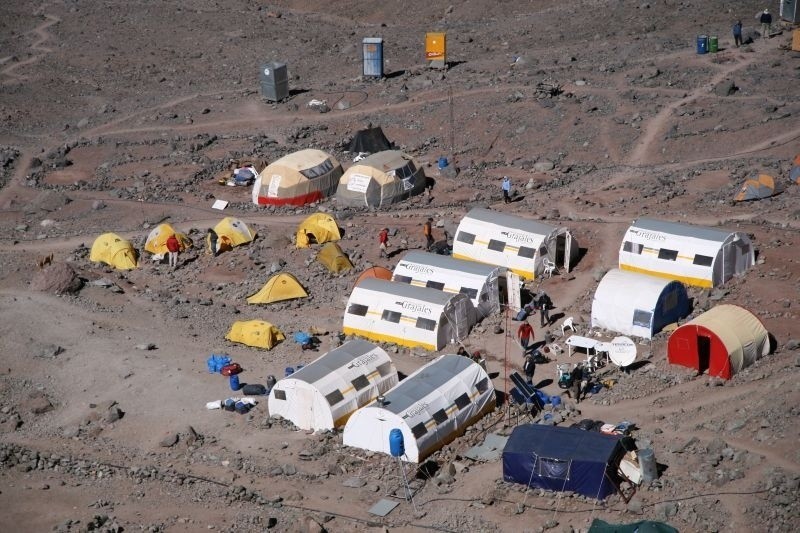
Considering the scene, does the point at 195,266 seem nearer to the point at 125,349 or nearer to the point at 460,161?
the point at 125,349

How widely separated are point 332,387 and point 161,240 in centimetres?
1704

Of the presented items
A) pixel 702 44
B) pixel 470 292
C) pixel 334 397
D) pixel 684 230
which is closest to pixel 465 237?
pixel 470 292

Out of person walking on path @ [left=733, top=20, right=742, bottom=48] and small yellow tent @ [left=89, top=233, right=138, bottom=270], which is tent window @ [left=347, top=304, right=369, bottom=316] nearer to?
small yellow tent @ [left=89, top=233, right=138, bottom=270]

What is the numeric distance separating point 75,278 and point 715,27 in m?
45.6

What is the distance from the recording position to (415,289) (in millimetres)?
42531

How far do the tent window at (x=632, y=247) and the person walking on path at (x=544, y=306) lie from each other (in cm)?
363

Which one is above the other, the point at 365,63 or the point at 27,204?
the point at 365,63

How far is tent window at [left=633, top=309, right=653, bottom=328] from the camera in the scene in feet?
132

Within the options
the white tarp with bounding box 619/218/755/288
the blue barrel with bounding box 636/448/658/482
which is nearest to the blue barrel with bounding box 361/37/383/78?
the white tarp with bounding box 619/218/755/288

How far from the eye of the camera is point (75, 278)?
46719mm

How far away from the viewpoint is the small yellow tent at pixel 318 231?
50.3 metres

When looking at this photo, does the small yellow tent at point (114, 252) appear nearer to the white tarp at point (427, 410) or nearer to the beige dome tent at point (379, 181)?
the beige dome tent at point (379, 181)

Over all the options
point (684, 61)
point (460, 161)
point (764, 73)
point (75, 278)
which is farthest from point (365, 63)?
point (75, 278)

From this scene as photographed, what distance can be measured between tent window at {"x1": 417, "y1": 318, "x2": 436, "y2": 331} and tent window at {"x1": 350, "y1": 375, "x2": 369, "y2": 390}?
437 centimetres
